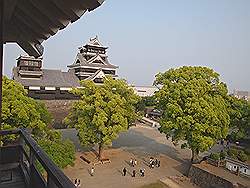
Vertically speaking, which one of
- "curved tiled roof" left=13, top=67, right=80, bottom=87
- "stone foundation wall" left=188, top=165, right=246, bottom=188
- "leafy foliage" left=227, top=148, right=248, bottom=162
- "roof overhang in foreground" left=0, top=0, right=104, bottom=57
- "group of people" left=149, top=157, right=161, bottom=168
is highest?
"curved tiled roof" left=13, top=67, right=80, bottom=87

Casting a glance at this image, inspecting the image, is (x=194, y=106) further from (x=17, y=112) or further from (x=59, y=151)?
(x=17, y=112)

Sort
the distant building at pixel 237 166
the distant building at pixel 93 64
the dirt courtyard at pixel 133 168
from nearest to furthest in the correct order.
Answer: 1. the dirt courtyard at pixel 133 168
2. the distant building at pixel 237 166
3. the distant building at pixel 93 64

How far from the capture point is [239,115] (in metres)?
19.0

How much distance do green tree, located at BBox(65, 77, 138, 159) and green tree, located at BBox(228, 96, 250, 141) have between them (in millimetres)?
7123

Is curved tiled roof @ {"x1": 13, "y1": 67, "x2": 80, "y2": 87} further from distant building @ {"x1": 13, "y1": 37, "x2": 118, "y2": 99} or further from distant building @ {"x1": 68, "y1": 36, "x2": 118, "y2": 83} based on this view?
distant building @ {"x1": 68, "y1": 36, "x2": 118, "y2": 83}

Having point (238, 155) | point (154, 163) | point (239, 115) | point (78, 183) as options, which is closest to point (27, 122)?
point (78, 183)

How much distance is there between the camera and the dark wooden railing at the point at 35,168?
1.77 meters

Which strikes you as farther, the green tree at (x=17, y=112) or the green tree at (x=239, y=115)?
the green tree at (x=239, y=115)

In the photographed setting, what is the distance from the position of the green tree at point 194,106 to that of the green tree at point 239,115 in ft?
5.05

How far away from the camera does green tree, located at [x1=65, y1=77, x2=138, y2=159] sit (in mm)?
16984

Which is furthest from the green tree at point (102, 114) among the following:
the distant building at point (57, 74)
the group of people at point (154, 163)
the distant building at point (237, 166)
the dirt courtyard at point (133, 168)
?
the distant building at point (57, 74)

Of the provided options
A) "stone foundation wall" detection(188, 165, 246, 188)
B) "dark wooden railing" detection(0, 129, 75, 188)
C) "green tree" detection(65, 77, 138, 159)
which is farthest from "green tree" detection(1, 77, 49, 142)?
"dark wooden railing" detection(0, 129, 75, 188)

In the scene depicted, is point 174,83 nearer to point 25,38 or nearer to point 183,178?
point 183,178

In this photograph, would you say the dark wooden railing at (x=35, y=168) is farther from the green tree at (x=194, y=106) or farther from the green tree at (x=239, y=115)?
the green tree at (x=239, y=115)
